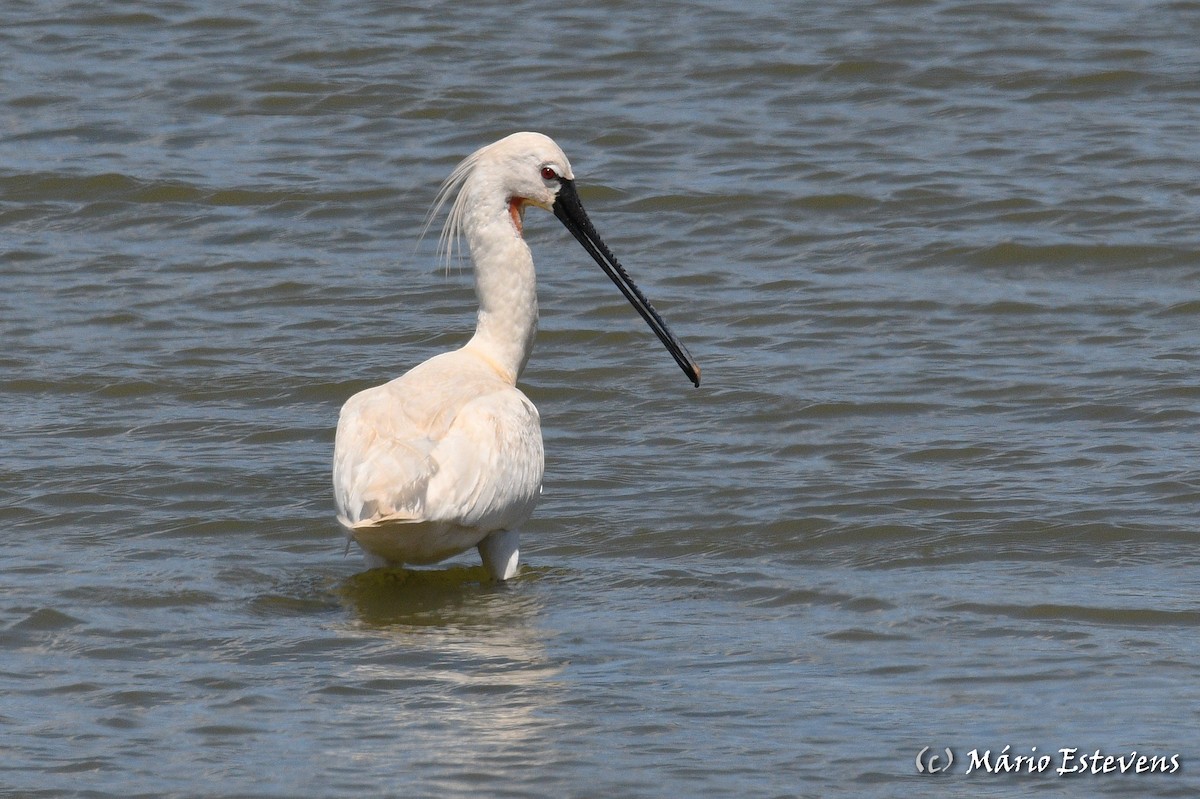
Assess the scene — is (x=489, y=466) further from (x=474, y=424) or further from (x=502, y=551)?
(x=502, y=551)

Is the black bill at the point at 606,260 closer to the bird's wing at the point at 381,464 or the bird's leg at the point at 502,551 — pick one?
Answer: the bird's wing at the point at 381,464

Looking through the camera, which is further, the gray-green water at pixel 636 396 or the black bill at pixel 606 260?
the black bill at pixel 606 260

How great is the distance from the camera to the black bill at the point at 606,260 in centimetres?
891

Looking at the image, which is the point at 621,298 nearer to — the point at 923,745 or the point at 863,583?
the point at 863,583

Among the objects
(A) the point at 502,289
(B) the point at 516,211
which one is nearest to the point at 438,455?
(A) the point at 502,289

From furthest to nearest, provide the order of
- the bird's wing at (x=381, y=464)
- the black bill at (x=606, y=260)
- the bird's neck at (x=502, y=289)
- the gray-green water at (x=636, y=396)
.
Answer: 1. the black bill at (x=606, y=260)
2. the bird's neck at (x=502, y=289)
3. the bird's wing at (x=381, y=464)
4. the gray-green water at (x=636, y=396)

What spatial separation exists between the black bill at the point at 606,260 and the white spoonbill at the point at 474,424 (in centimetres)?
1

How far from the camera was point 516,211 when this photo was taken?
875cm

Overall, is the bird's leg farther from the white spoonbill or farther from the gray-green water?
the gray-green water

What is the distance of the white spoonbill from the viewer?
732 cm

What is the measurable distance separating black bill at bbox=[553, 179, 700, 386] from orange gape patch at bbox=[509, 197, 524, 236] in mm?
183

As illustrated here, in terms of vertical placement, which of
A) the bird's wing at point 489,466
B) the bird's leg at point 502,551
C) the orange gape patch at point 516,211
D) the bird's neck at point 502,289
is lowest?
the bird's leg at point 502,551

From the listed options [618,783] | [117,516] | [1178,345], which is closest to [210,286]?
[117,516]

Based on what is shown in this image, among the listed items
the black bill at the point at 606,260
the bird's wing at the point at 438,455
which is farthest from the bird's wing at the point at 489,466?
the black bill at the point at 606,260
